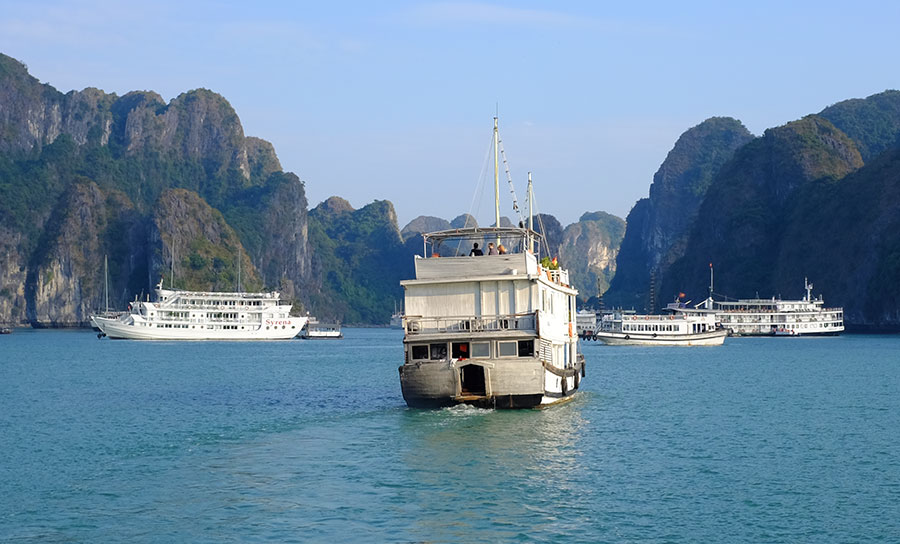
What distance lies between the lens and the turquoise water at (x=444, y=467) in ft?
80.1

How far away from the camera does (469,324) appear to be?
136 ft

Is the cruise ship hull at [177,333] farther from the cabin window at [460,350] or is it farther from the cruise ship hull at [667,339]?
the cabin window at [460,350]

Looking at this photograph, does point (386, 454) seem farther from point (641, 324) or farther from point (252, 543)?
point (641, 324)

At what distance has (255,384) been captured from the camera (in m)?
66.8

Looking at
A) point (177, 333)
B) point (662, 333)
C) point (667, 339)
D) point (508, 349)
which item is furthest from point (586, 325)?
point (508, 349)

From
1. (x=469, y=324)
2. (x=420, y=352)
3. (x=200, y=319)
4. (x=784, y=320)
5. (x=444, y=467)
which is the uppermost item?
(x=200, y=319)

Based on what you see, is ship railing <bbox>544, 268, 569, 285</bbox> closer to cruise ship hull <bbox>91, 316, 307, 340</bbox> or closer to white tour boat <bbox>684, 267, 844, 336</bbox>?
cruise ship hull <bbox>91, 316, 307, 340</bbox>

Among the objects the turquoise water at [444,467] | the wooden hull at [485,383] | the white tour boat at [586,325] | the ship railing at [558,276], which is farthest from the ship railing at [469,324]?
the white tour boat at [586,325]

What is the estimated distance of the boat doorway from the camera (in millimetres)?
40906

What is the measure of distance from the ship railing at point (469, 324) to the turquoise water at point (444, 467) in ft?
10.8

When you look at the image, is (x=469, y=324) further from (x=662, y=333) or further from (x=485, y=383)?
(x=662, y=333)

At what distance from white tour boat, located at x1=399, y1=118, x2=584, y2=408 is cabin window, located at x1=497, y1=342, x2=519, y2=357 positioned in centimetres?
2

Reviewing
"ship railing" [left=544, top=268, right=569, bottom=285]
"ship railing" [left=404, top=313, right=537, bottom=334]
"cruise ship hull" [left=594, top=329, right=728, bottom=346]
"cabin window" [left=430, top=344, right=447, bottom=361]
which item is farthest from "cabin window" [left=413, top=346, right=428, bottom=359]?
"cruise ship hull" [left=594, top=329, right=728, bottom=346]

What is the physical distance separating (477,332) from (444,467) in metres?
10.4
